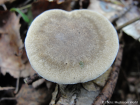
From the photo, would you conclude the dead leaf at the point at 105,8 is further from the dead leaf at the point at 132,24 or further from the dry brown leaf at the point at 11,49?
the dry brown leaf at the point at 11,49

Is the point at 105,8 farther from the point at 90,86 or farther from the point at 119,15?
the point at 90,86

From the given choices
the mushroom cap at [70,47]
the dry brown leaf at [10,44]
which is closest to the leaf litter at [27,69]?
the dry brown leaf at [10,44]

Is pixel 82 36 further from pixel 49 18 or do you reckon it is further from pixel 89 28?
pixel 49 18

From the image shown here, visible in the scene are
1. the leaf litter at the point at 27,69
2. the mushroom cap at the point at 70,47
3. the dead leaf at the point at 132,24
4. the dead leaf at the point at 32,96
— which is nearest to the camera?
the mushroom cap at the point at 70,47

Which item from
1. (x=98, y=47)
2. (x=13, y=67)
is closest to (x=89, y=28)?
(x=98, y=47)

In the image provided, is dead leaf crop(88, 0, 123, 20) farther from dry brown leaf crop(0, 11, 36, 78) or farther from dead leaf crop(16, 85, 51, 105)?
dead leaf crop(16, 85, 51, 105)

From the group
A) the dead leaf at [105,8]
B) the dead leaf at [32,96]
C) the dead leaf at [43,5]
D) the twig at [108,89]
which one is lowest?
the dead leaf at [32,96]

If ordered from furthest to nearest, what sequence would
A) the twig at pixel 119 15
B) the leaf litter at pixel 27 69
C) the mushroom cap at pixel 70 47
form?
the twig at pixel 119 15 < the leaf litter at pixel 27 69 < the mushroom cap at pixel 70 47

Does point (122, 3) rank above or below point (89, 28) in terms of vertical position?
below

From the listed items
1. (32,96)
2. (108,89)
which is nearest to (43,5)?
(32,96)
